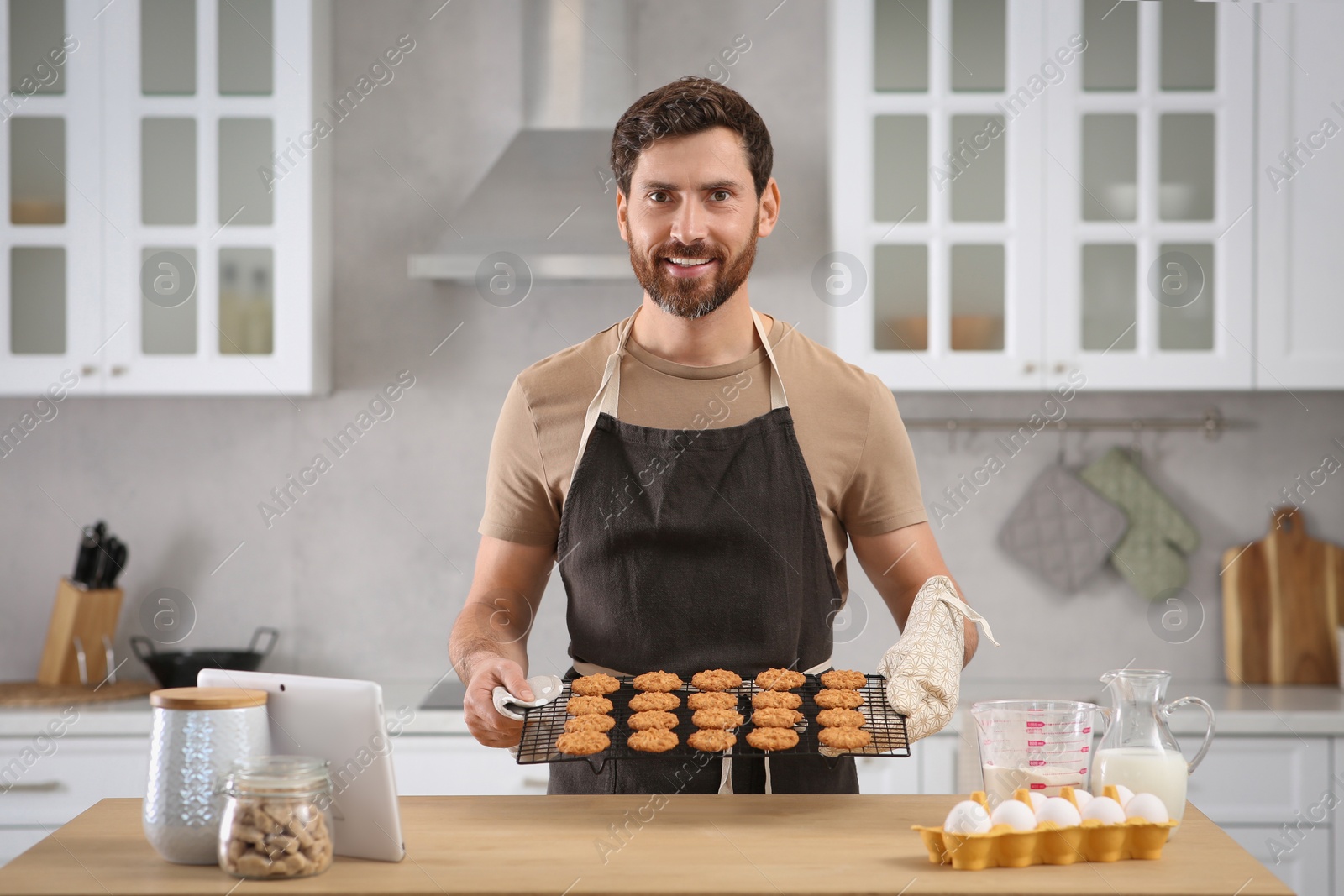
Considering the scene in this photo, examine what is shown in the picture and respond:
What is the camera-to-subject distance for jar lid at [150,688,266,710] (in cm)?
112

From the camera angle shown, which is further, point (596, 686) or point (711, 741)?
point (596, 686)

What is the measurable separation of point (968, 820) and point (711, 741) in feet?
1.14

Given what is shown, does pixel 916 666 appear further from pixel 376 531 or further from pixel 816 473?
pixel 376 531

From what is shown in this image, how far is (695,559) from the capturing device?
1708 millimetres

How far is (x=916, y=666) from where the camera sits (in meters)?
1.44

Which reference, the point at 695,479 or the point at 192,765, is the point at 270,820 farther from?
the point at 695,479

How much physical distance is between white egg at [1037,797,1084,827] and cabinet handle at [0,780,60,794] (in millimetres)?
2354

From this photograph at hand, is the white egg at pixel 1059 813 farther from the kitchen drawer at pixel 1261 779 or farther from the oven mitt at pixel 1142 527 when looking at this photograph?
the oven mitt at pixel 1142 527

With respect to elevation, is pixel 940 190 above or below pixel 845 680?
above

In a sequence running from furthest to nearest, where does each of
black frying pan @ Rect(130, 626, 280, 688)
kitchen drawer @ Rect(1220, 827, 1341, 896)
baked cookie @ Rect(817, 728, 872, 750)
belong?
black frying pan @ Rect(130, 626, 280, 688), kitchen drawer @ Rect(1220, 827, 1341, 896), baked cookie @ Rect(817, 728, 872, 750)

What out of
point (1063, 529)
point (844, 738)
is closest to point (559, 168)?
point (1063, 529)

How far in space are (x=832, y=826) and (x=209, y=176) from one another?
2295mm

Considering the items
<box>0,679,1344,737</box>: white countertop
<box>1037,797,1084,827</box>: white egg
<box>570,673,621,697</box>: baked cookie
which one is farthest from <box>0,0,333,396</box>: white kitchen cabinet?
<box>1037,797,1084,827</box>: white egg

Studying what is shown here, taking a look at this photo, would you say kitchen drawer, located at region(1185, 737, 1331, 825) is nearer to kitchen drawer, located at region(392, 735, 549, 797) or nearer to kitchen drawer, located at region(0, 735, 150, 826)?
kitchen drawer, located at region(392, 735, 549, 797)
